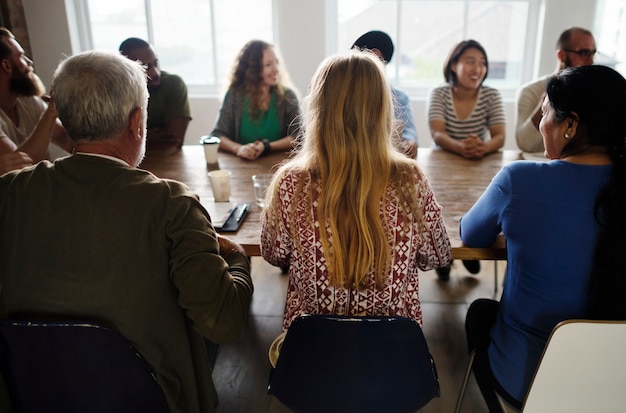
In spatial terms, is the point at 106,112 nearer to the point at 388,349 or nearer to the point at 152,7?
the point at 388,349

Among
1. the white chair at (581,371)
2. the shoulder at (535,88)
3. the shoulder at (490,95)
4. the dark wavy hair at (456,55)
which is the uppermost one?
the dark wavy hair at (456,55)

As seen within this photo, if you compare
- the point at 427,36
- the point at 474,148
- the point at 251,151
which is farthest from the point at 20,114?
the point at 427,36

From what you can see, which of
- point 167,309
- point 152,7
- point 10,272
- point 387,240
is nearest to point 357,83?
point 387,240

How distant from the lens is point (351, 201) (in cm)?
112

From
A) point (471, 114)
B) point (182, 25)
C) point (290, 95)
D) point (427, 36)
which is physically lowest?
point (471, 114)

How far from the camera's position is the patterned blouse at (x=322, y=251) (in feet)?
3.82

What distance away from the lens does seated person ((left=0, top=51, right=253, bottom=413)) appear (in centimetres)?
97

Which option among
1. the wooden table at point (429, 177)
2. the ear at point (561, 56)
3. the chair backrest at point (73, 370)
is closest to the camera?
the chair backrest at point (73, 370)

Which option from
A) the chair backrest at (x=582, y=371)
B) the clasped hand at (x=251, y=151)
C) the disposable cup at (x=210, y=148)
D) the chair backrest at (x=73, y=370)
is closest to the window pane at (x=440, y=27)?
the clasped hand at (x=251, y=151)

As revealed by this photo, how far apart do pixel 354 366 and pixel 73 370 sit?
0.57 meters

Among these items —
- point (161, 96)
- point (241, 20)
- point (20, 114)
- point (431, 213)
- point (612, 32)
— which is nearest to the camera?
point (431, 213)

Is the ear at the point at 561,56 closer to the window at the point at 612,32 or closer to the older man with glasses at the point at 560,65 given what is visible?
the older man with glasses at the point at 560,65

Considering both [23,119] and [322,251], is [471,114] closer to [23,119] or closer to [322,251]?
[322,251]

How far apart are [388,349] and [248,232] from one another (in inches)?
26.8
